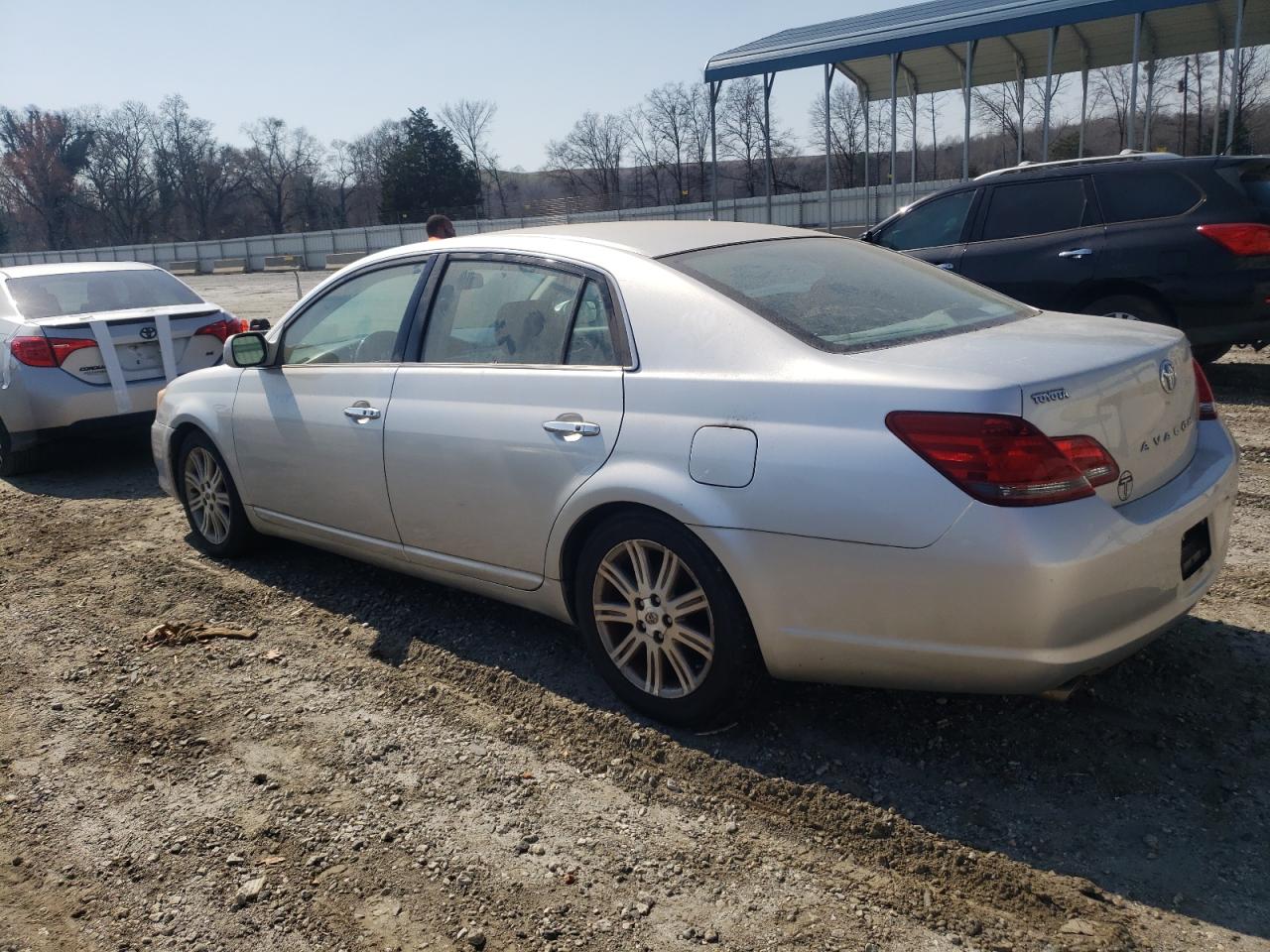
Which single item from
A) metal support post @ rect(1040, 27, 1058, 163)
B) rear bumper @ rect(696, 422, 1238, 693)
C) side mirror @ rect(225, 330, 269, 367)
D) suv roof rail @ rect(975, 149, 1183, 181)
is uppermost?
metal support post @ rect(1040, 27, 1058, 163)

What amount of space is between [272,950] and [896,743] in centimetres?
190

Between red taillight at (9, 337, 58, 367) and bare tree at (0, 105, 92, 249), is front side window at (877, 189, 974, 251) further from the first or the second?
bare tree at (0, 105, 92, 249)

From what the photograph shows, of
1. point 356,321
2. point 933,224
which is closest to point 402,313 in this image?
point 356,321

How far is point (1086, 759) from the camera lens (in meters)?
3.21

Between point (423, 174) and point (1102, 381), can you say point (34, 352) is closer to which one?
point (1102, 381)

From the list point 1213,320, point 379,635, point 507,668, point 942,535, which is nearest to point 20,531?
point 379,635

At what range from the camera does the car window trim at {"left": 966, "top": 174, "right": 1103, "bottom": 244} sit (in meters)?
8.23

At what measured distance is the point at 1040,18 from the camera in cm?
1580

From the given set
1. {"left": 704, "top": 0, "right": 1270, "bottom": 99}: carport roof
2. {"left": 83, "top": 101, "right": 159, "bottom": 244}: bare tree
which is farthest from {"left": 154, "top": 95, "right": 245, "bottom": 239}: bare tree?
{"left": 704, "top": 0, "right": 1270, "bottom": 99}: carport roof

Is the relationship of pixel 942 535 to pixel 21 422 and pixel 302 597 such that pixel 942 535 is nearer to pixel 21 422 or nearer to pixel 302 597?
pixel 302 597

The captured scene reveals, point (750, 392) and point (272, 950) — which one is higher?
point (750, 392)

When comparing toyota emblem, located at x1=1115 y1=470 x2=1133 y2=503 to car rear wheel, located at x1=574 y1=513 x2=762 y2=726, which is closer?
toyota emblem, located at x1=1115 y1=470 x2=1133 y2=503

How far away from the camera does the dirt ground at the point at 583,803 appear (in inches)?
104

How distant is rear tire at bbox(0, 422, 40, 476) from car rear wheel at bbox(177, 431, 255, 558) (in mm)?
3252
